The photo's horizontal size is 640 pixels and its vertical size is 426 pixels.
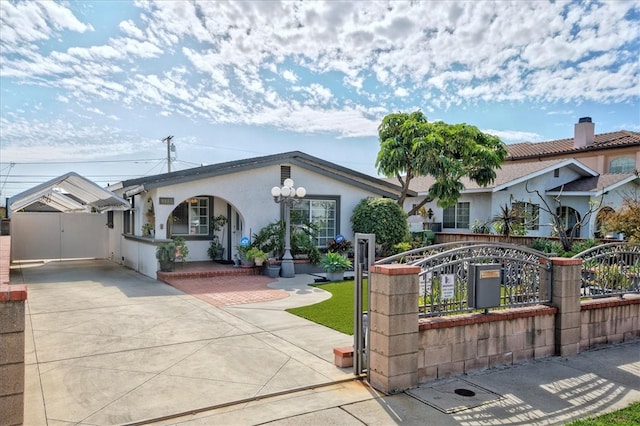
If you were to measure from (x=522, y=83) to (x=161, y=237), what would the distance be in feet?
44.0

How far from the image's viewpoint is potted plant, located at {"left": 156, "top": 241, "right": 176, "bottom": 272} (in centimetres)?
1231

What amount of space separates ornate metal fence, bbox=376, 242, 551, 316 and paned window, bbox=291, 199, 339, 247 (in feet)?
29.4

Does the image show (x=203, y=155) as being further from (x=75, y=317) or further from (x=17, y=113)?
(x=75, y=317)

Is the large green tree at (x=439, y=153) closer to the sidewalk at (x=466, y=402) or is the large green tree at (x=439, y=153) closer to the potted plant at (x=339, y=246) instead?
the potted plant at (x=339, y=246)

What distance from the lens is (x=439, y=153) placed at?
17.6 m

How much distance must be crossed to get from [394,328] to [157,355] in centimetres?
320

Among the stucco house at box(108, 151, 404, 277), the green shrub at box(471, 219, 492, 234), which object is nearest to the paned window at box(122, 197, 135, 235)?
the stucco house at box(108, 151, 404, 277)

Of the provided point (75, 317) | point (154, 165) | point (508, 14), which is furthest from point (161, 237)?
point (154, 165)

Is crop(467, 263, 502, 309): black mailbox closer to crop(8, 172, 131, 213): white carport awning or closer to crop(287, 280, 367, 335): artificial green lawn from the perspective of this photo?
crop(287, 280, 367, 335): artificial green lawn

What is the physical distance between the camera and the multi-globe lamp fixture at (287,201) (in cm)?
1270

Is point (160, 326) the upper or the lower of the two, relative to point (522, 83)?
lower

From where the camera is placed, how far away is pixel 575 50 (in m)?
13.5

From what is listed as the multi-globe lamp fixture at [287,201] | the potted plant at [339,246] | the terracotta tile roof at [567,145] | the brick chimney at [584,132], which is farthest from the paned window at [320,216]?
the brick chimney at [584,132]

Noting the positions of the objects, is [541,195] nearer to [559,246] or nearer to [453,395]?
[559,246]
